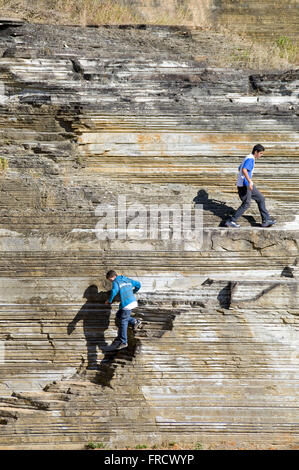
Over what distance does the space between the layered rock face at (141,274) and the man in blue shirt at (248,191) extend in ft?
0.64

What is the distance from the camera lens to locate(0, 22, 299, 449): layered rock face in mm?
8547

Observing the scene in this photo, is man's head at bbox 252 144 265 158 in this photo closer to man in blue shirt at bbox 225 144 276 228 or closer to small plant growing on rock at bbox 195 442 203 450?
man in blue shirt at bbox 225 144 276 228

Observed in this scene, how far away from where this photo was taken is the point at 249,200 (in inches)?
351

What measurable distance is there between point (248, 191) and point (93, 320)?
2.73 meters

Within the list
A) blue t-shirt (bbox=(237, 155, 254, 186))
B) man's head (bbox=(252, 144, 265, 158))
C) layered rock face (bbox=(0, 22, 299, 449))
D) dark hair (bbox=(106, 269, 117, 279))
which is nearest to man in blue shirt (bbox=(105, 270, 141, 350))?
dark hair (bbox=(106, 269, 117, 279))

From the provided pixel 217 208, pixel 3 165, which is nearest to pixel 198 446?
pixel 217 208

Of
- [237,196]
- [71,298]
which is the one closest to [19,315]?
[71,298]

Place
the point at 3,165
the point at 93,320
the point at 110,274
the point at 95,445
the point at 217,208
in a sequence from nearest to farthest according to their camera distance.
Answer: the point at 110,274, the point at 95,445, the point at 93,320, the point at 3,165, the point at 217,208

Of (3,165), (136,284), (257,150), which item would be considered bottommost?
(136,284)

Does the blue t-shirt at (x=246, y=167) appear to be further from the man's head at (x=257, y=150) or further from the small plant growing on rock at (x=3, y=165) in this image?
the small plant growing on rock at (x=3, y=165)

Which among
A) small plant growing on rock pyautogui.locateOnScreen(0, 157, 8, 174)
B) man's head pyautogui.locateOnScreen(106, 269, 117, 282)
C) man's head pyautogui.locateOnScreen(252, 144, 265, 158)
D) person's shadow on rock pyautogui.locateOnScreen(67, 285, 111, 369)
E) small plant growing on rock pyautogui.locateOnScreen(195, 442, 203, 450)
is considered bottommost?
small plant growing on rock pyautogui.locateOnScreen(195, 442, 203, 450)

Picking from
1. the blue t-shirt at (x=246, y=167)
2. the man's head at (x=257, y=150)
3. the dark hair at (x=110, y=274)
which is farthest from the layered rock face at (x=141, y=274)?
the man's head at (x=257, y=150)

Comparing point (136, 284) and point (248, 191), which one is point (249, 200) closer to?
point (248, 191)

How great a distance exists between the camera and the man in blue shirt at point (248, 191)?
888 centimetres
